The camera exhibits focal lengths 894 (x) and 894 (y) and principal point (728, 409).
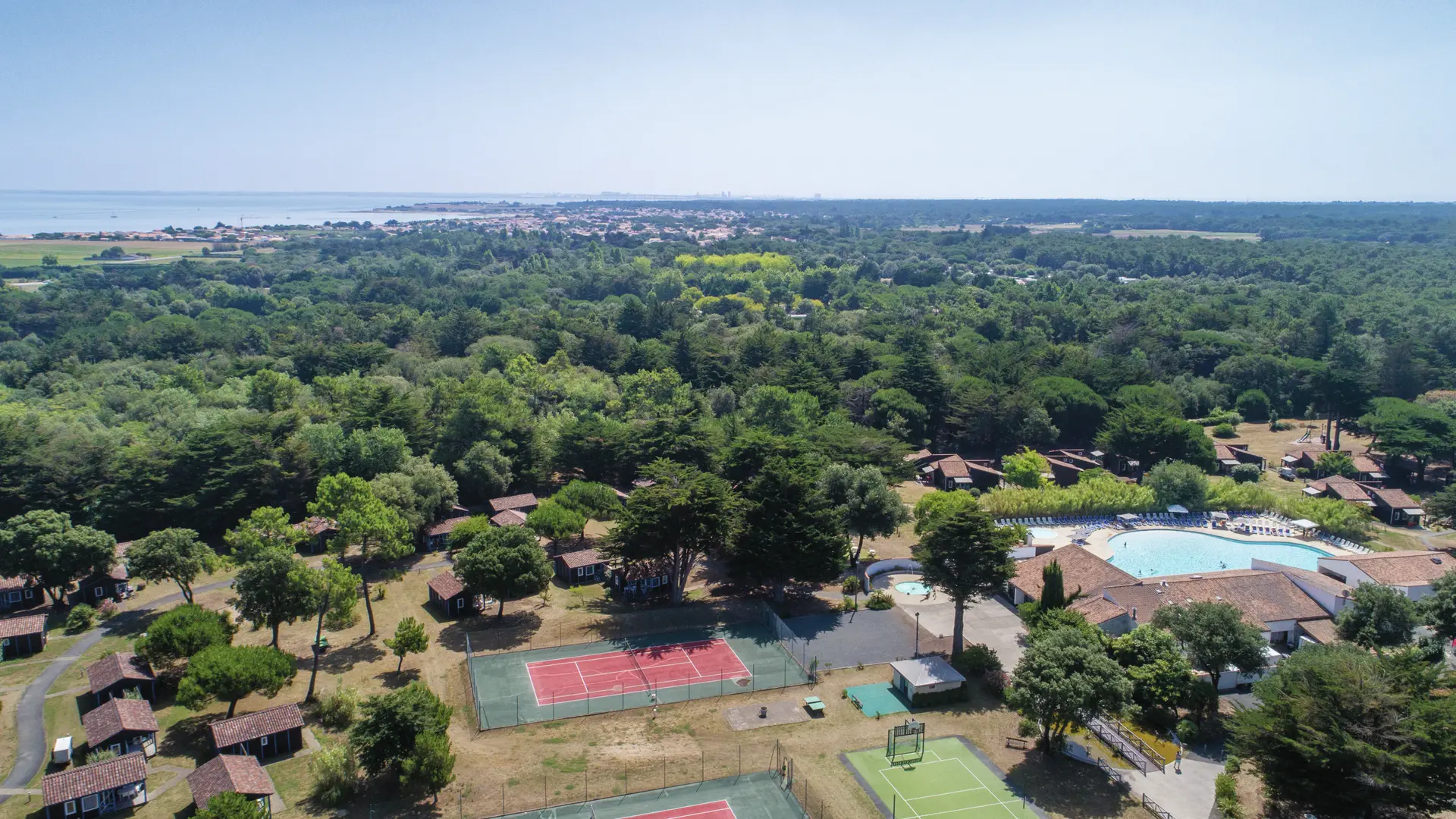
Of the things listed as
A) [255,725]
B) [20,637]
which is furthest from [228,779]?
[20,637]

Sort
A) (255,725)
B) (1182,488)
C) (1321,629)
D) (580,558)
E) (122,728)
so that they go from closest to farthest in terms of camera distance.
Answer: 1. (122,728)
2. (255,725)
3. (1321,629)
4. (580,558)
5. (1182,488)

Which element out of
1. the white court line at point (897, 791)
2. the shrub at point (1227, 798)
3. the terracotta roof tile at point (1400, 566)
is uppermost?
the terracotta roof tile at point (1400, 566)

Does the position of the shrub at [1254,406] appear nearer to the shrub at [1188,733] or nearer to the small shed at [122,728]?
the shrub at [1188,733]

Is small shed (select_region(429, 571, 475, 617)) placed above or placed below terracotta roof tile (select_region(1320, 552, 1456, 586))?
below

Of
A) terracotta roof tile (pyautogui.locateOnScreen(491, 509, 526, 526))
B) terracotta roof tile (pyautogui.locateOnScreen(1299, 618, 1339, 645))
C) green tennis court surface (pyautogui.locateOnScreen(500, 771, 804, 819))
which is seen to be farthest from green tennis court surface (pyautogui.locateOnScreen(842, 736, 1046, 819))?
terracotta roof tile (pyautogui.locateOnScreen(491, 509, 526, 526))

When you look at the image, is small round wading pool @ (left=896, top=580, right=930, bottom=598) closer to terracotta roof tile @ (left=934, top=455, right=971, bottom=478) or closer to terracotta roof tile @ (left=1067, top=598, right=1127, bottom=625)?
terracotta roof tile @ (left=1067, top=598, right=1127, bottom=625)

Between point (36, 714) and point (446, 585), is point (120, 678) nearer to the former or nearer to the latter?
point (36, 714)

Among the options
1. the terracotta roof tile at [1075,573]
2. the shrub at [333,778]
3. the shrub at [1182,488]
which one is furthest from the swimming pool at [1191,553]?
the shrub at [333,778]
